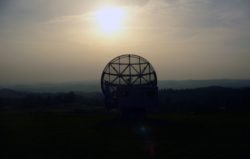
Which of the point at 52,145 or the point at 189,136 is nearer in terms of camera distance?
the point at 52,145

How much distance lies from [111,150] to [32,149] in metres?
3.65

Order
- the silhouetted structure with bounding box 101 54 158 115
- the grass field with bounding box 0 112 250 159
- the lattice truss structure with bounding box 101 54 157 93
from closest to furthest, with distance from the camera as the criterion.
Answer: the grass field with bounding box 0 112 250 159 → the silhouetted structure with bounding box 101 54 158 115 → the lattice truss structure with bounding box 101 54 157 93

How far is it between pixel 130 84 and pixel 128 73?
115cm

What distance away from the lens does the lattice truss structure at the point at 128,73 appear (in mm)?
34781

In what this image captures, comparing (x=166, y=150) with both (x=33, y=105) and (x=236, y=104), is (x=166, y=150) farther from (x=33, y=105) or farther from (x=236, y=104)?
(x=33, y=105)

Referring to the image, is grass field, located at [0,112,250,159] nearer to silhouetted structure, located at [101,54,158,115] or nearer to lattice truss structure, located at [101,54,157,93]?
silhouetted structure, located at [101,54,158,115]

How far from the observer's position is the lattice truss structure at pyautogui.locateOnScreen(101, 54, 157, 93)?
114 ft

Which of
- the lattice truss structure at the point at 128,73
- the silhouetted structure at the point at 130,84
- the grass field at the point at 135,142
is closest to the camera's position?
the grass field at the point at 135,142

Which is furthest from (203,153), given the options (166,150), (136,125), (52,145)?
(136,125)

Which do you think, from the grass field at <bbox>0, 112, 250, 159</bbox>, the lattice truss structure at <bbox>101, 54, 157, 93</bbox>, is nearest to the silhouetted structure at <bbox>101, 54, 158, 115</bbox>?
the lattice truss structure at <bbox>101, 54, 157, 93</bbox>

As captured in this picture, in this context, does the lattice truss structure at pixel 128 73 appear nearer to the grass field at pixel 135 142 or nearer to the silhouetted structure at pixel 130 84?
the silhouetted structure at pixel 130 84

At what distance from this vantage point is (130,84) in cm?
3422

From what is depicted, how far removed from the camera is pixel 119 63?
116 ft

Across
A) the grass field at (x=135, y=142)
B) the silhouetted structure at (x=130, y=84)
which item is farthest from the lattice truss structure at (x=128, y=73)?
the grass field at (x=135, y=142)
